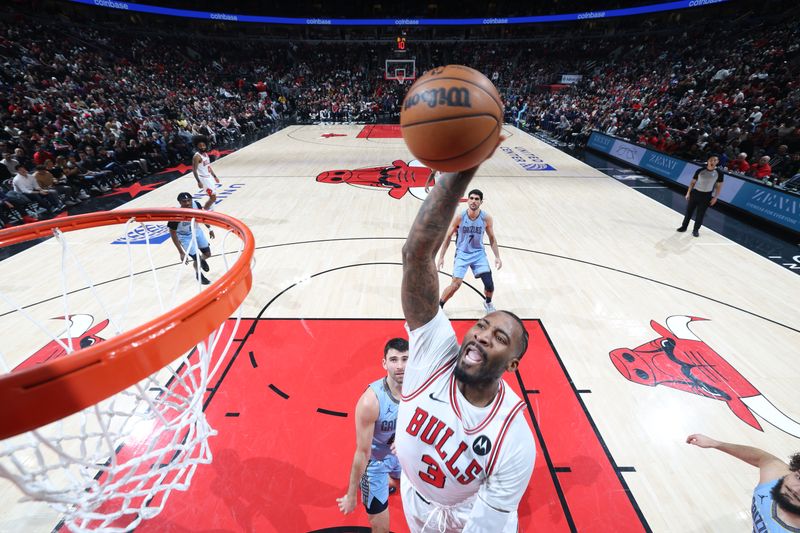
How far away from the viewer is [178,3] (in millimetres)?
27453

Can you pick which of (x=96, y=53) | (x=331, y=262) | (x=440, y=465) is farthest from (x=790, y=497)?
(x=96, y=53)

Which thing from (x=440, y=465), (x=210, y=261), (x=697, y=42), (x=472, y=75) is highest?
(x=697, y=42)

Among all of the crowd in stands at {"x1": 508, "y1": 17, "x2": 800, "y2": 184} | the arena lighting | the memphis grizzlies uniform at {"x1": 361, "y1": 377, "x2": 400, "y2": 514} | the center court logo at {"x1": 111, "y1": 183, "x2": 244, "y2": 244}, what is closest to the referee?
the crowd in stands at {"x1": 508, "y1": 17, "x2": 800, "y2": 184}

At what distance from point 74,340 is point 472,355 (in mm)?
4779

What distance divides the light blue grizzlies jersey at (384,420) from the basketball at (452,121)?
1.36 meters

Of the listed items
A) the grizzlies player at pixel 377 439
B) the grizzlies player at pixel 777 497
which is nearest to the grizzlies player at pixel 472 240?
the grizzlies player at pixel 377 439

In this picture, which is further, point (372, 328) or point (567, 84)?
point (567, 84)

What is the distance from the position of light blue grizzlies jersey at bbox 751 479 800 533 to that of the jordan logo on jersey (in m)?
1.75

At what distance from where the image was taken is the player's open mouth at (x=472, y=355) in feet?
5.10

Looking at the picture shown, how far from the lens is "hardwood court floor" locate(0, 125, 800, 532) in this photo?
294cm

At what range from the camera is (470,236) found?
4.56 metres

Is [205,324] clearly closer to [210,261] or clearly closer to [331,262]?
[331,262]

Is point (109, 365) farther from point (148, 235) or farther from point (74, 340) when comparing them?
point (148, 235)

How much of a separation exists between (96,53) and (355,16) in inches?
788
